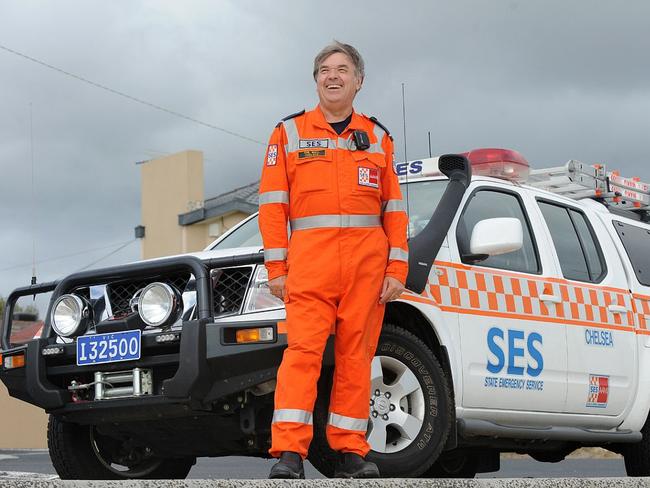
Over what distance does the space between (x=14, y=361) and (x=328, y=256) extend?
1959 mm

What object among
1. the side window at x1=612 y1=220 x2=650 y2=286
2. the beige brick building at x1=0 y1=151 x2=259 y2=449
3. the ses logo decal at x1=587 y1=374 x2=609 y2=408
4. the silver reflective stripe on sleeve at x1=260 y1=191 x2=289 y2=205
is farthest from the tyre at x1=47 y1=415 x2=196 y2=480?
the beige brick building at x1=0 y1=151 x2=259 y2=449

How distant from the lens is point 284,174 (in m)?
5.19

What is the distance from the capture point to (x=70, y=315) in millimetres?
5938

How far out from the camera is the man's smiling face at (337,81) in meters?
5.22

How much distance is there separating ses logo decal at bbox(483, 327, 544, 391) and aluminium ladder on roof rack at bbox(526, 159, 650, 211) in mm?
1607

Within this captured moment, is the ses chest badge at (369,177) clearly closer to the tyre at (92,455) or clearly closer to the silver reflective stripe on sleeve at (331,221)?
the silver reflective stripe on sleeve at (331,221)

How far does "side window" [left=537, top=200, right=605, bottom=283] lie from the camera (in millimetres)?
7305

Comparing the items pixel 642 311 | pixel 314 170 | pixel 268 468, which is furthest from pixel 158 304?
pixel 268 468

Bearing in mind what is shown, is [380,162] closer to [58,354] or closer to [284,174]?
[284,174]

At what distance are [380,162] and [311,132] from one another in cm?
33

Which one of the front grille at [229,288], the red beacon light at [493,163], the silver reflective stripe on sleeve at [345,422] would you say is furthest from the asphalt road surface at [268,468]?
the silver reflective stripe on sleeve at [345,422]

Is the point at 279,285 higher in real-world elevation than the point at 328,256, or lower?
lower

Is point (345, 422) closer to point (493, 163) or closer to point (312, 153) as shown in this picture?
point (312, 153)

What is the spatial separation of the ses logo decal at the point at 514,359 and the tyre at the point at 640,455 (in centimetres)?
140
